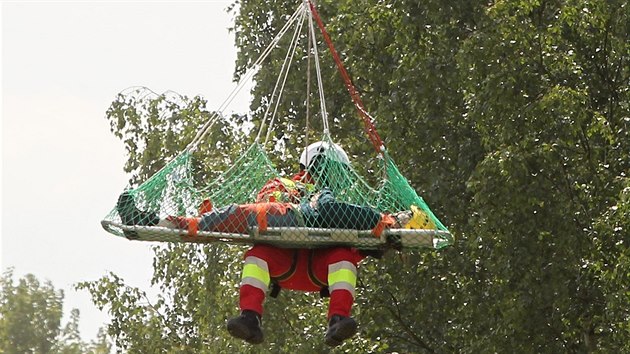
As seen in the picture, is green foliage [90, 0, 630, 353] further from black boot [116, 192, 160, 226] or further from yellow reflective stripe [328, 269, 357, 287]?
black boot [116, 192, 160, 226]

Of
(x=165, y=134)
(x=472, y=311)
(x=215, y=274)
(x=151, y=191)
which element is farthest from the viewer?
(x=165, y=134)

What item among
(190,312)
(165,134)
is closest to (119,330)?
(190,312)

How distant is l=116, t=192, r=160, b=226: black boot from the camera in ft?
31.4

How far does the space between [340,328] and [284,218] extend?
1.96ft

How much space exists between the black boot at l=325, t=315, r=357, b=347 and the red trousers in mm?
49

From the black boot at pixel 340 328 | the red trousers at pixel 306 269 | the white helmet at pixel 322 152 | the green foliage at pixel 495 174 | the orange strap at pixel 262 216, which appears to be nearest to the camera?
the orange strap at pixel 262 216

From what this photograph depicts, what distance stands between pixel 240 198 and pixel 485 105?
207 inches

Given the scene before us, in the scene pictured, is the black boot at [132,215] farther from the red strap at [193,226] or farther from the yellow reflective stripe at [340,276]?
the yellow reflective stripe at [340,276]

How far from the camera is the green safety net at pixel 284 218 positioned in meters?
9.48

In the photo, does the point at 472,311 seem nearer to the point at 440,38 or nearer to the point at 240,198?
the point at 440,38

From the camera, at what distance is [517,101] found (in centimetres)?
1538

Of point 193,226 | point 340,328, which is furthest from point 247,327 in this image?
point 193,226

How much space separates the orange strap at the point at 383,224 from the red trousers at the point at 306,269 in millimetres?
209

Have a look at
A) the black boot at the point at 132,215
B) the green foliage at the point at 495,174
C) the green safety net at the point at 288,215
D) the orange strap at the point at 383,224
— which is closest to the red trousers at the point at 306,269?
the green safety net at the point at 288,215
